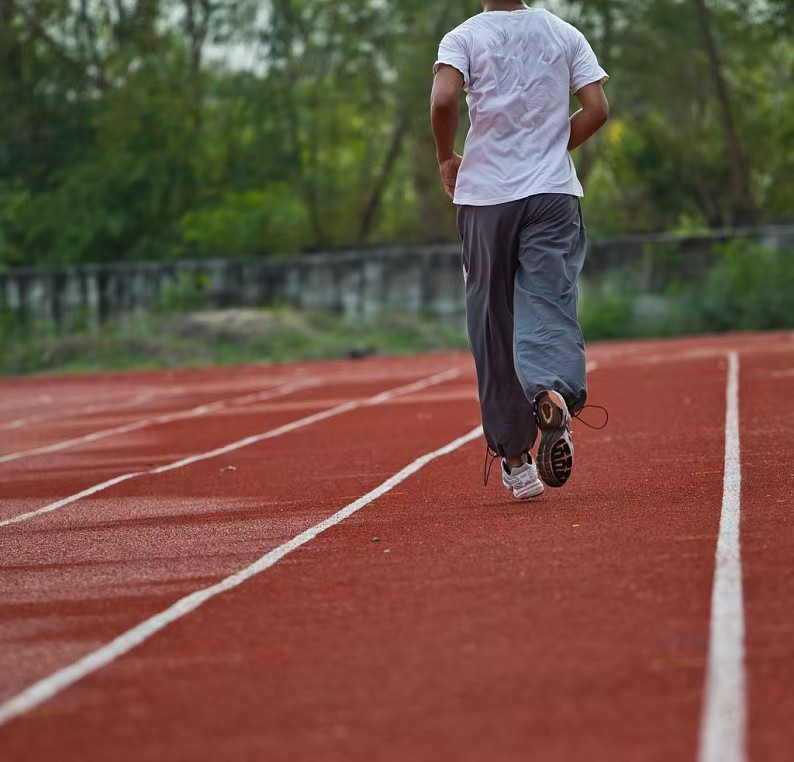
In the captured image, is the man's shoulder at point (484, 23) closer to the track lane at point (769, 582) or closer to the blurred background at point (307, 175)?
the track lane at point (769, 582)

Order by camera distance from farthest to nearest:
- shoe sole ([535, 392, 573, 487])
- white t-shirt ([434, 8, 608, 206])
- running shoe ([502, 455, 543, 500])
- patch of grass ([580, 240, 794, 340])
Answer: patch of grass ([580, 240, 794, 340]), running shoe ([502, 455, 543, 500]), white t-shirt ([434, 8, 608, 206]), shoe sole ([535, 392, 573, 487])

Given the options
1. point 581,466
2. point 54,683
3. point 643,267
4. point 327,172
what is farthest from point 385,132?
point 54,683

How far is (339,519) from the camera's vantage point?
6.61 metres

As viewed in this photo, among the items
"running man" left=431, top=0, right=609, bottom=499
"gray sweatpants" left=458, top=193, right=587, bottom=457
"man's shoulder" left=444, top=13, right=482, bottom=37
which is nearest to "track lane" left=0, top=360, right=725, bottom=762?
"gray sweatpants" left=458, top=193, right=587, bottom=457

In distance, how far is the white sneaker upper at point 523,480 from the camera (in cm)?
658

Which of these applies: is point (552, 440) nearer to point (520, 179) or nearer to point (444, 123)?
point (520, 179)

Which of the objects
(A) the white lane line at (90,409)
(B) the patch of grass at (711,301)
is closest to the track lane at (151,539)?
(A) the white lane line at (90,409)

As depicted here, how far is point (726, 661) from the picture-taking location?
12.0 feet

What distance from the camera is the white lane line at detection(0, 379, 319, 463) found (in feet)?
39.5

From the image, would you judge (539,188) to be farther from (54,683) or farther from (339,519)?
(54,683)

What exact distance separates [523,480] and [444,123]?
4.70 feet

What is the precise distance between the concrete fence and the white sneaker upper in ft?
75.7

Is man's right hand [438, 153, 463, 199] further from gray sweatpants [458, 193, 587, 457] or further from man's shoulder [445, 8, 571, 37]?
man's shoulder [445, 8, 571, 37]

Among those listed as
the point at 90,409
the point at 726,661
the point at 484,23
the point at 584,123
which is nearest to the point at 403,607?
the point at 726,661
